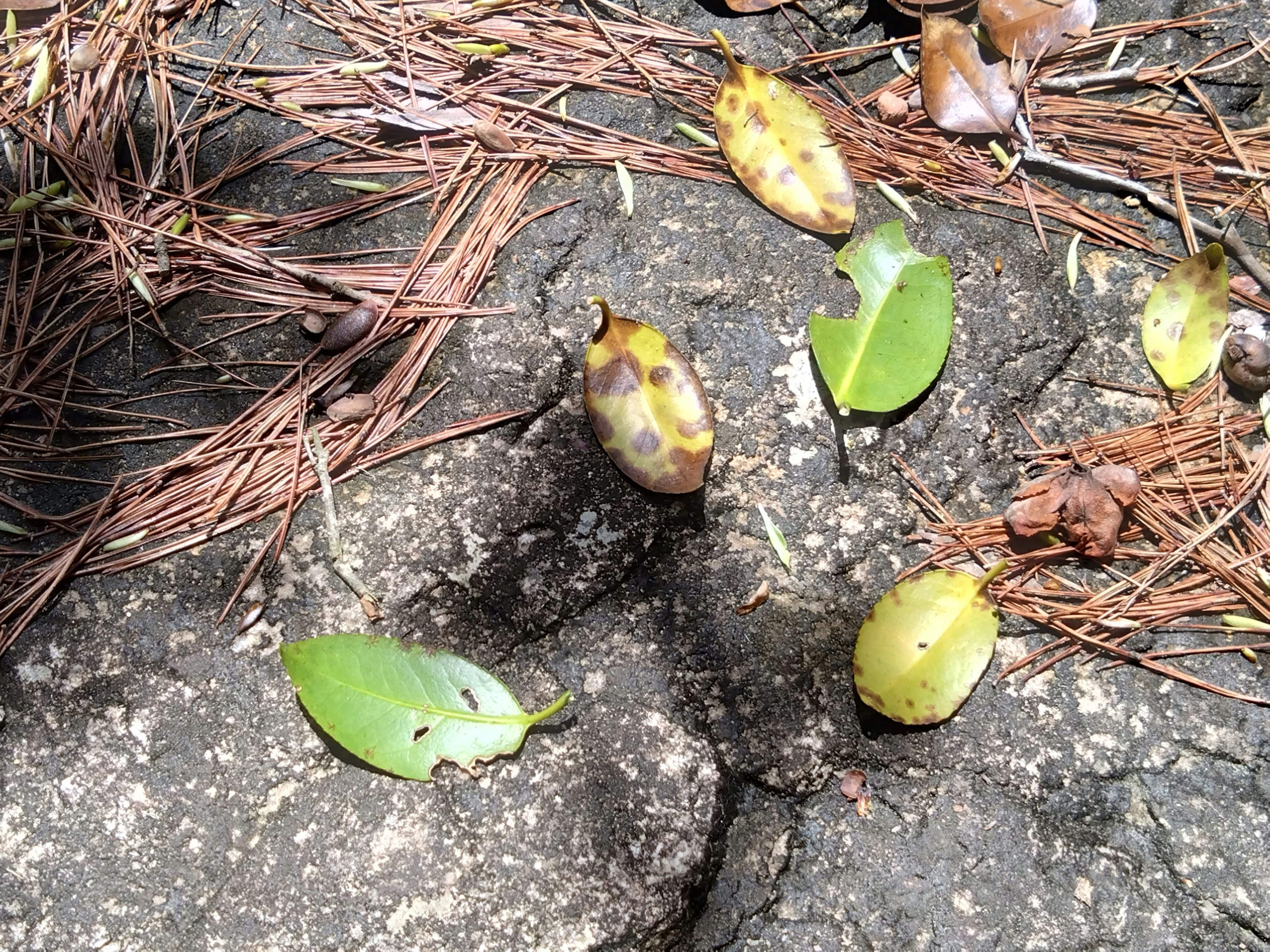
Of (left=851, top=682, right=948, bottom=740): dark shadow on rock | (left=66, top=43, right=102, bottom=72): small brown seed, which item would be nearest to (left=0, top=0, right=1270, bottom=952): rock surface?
(left=851, top=682, right=948, bottom=740): dark shadow on rock

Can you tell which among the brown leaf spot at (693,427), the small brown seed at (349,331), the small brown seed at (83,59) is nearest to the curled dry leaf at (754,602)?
the brown leaf spot at (693,427)

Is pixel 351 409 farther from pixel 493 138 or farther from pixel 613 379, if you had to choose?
pixel 493 138

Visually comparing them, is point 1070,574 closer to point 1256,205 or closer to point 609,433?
point 609,433

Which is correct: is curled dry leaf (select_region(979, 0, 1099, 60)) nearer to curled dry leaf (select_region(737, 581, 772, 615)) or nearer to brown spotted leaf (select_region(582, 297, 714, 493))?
brown spotted leaf (select_region(582, 297, 714, 493))

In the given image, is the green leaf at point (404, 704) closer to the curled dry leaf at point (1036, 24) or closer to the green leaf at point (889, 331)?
the green leaf at point (889, 331)

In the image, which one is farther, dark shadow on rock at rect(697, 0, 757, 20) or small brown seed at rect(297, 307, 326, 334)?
dark shadow on rock at rect(697, 0, 757, 20)

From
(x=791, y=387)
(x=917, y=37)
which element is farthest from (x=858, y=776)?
(x=917, y=37)

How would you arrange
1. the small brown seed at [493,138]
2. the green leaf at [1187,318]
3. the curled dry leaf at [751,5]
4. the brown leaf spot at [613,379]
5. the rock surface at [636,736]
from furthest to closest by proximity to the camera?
1. the curled dry leaf at [751,5]
2. the small brown seed at [493,138]
3. the green leaf at [1187,318]
4. the brown leaf spot at [613,379]
5. the rock surface at [636,736]

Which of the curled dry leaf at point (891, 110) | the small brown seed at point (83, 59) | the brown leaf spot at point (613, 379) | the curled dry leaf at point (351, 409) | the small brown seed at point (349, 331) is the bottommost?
the brown leaf spot at point (613, 379)
